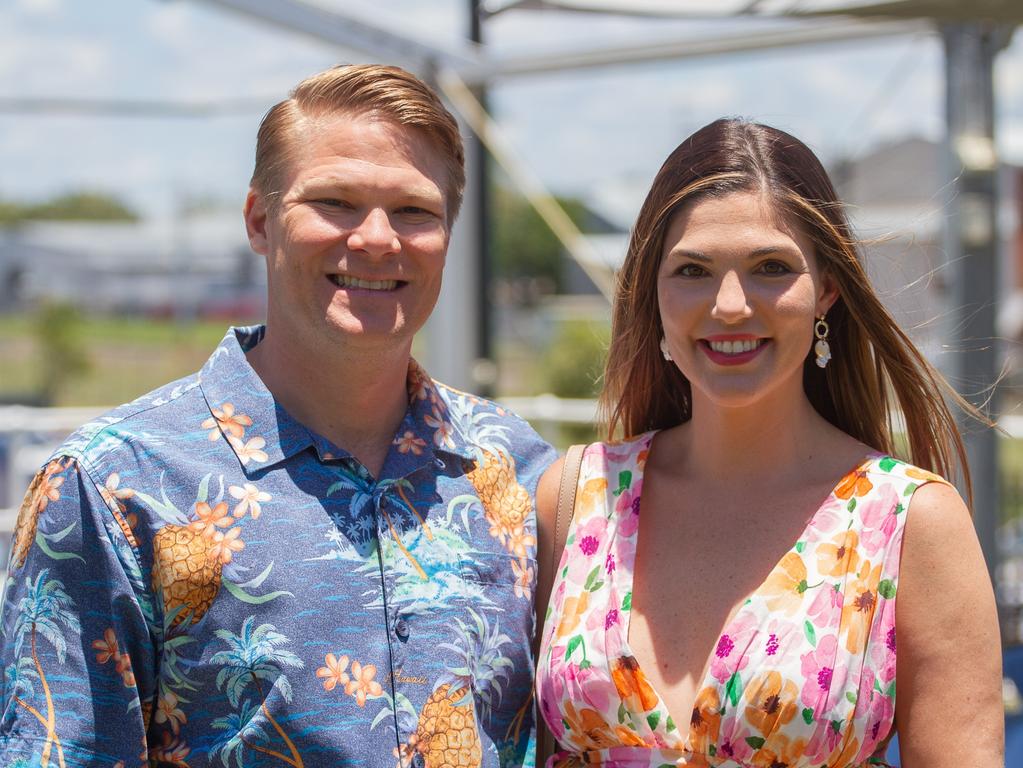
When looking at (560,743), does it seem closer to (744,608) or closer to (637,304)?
(744,608)

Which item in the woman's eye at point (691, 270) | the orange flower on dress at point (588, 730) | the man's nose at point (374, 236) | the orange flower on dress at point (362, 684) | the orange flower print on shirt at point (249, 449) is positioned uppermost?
the man's nose at point (374, 236)

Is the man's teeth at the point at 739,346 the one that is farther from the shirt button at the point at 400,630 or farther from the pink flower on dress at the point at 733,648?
the shirt button at the point at 400,630

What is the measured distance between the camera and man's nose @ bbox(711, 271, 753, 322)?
1820 millimetres

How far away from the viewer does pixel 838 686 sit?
1.71 m

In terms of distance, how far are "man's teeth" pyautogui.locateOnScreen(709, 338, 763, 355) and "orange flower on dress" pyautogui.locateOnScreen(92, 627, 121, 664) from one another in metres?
1.01

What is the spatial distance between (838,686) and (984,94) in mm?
2655

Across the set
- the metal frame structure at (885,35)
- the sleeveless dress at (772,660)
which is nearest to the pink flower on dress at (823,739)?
the sleeveless dress at (772,660)

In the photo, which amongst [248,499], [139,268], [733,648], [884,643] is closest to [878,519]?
[884,643]

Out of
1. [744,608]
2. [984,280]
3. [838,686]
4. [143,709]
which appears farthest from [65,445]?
[984,280]

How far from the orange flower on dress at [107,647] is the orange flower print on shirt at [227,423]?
32 centimetres

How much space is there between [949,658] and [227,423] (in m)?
1.13

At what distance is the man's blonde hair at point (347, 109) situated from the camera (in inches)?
73.0

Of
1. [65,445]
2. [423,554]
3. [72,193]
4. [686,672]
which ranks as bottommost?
[686,672]

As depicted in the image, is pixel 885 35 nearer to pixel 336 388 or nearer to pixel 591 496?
pixel 591 496
